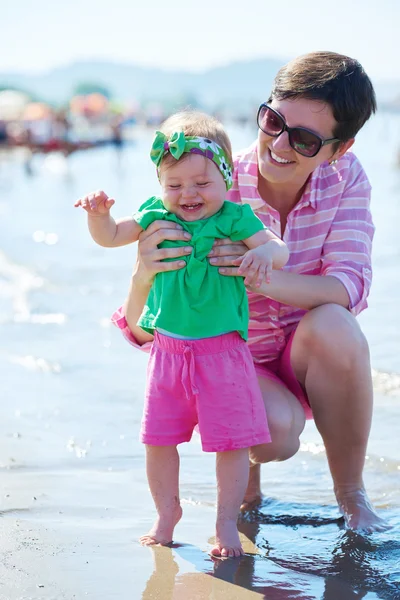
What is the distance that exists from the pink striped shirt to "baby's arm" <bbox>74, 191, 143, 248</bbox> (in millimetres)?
412

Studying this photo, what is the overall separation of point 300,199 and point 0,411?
6.23ft

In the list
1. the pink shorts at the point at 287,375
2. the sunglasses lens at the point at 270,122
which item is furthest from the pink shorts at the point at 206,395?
the sunglasses lens at the point at 270,122

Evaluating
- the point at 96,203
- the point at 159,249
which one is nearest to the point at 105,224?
the point at 96,203

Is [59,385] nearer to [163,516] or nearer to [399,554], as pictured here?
[163,516]

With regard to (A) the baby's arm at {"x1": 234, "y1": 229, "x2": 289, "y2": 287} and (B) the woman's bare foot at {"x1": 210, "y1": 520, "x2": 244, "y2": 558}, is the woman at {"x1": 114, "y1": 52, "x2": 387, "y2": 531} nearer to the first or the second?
(A) the baby's arm at {"x1": 234, "y1": 229, "x2": 289, "y2": 287}

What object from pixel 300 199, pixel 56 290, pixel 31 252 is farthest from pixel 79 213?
pixel 300 199

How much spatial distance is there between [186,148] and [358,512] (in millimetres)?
1358

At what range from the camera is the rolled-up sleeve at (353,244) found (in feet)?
10.1

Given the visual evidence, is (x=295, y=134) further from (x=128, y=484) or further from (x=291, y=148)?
(x=128, y=484)

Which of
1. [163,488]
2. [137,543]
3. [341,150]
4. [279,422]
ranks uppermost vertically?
[341,150]

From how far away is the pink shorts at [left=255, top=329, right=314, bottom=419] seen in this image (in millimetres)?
3166

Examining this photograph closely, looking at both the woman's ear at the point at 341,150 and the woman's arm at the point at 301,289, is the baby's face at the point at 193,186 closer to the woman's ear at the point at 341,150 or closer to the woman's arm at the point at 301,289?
the woman's arm at the point at 301,289

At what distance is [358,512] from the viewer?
300 cm

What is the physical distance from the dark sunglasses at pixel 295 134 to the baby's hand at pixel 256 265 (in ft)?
1.69
